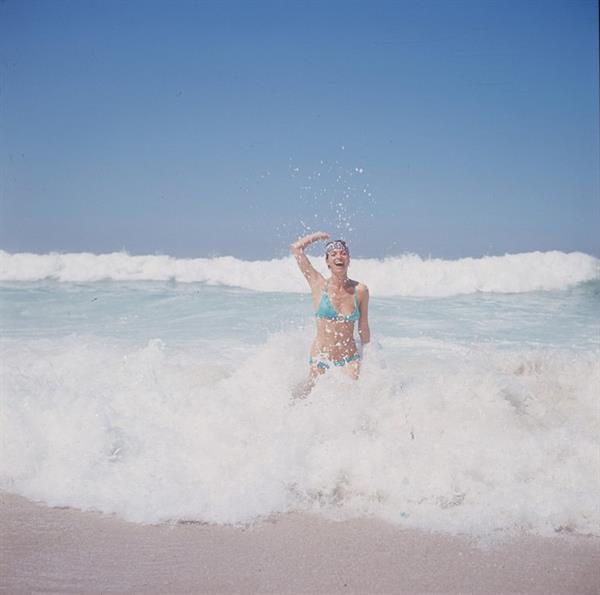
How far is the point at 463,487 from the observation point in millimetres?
3875

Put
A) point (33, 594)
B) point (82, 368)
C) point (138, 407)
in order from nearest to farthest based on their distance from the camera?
point (33, 594)
point (138, 407)
point (82, 368)

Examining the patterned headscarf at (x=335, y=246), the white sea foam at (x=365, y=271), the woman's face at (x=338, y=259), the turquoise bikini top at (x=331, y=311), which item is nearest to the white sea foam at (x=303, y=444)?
the turquoise bikini top at (x=331, y=311)

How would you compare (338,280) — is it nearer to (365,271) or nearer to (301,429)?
(301,429)

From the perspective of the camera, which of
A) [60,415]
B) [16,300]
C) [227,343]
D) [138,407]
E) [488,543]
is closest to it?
[488,543]

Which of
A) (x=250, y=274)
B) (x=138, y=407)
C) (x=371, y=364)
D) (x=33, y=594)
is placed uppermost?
(x=250, y=274)

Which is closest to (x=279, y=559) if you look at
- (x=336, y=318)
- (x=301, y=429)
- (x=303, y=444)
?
(x=303, y=444)

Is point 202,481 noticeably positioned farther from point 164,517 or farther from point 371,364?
point 371,364

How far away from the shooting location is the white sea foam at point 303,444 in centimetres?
366

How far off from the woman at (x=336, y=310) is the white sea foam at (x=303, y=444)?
163mm

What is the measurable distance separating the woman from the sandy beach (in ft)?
6.20

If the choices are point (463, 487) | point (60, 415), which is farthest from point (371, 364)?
point (60, 415)

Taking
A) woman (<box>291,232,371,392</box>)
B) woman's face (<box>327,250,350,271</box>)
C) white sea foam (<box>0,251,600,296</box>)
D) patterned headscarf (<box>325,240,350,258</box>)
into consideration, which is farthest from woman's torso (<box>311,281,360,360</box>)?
white sea foam (<box>0,251,600,296</box>)

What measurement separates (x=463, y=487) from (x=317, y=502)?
1.01 m

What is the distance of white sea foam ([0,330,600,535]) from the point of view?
3658 mm
